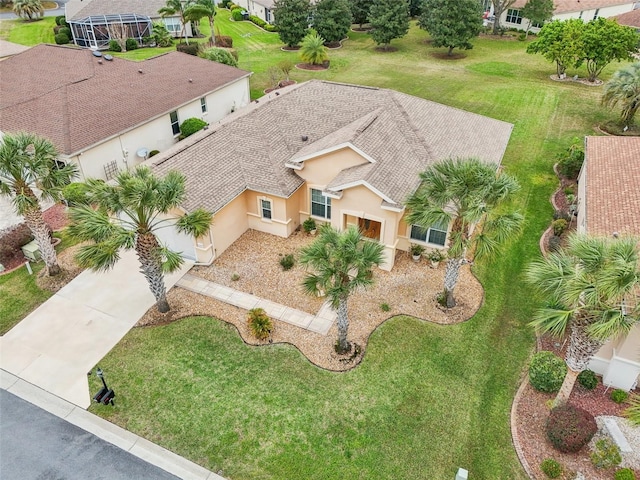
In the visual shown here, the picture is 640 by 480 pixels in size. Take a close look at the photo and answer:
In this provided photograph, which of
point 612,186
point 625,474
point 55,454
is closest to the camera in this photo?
point 625,474

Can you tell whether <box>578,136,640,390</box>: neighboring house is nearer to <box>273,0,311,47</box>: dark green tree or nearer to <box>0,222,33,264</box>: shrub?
<box>0,222,33,264</box>: shrub

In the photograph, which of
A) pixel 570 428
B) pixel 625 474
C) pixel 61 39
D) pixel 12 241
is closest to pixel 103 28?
pixel 61 39

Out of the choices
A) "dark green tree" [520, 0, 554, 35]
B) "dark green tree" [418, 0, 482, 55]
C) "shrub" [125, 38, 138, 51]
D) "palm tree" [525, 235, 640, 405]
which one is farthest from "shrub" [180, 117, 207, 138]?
"dark green tree" [520, 0, 554, 35]

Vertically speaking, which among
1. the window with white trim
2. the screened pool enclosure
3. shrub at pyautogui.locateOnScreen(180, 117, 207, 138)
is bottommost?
the window with white trim

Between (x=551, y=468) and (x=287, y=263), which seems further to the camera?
(x=287, y=263)

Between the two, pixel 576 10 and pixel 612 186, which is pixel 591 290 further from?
pixel 576 10

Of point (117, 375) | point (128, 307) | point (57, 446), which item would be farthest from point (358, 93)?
point (57, 446)

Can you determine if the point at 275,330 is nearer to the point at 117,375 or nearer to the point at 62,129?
the point at 117,375
